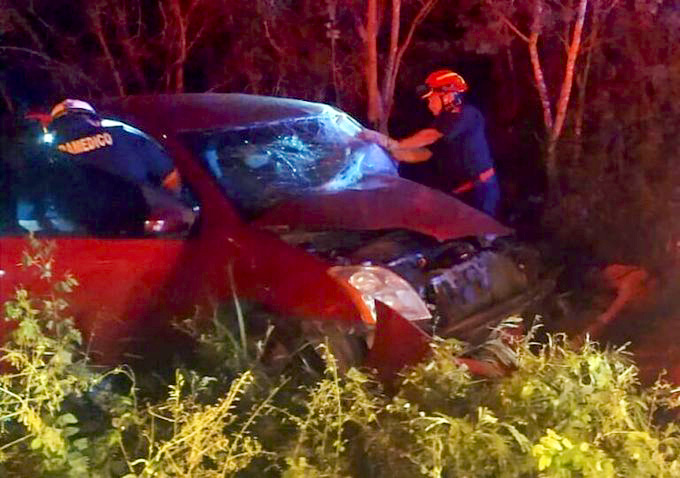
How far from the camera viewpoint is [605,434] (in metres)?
3.15

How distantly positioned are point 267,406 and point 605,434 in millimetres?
1114

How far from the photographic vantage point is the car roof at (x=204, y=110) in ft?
17.0

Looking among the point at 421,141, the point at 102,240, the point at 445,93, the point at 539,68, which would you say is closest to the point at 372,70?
the point at 539,68

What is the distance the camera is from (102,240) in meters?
4.84

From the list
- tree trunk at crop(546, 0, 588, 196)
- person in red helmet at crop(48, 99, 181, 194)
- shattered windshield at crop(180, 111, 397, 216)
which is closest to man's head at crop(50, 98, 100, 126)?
person in red helmet at crop(48, 99, 181, 194)

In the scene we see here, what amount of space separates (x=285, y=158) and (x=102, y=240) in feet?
3.63

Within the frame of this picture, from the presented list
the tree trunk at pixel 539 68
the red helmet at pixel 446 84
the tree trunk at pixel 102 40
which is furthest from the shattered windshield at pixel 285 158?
the tree trunk at pixel 102 40

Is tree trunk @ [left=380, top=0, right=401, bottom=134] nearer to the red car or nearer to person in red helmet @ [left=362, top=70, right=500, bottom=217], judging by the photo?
person in red helmet @ [left=362, top=70, right=500, bottom=217]

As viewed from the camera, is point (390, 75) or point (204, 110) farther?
point (390, 75)

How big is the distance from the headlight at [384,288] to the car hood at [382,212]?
1.15 ft

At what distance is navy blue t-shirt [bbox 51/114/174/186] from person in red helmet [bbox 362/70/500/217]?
1.81m

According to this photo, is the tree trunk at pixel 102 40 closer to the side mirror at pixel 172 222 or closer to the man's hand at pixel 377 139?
the man's hand at pixel 377 139

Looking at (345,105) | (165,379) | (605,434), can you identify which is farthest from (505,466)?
(345,105)

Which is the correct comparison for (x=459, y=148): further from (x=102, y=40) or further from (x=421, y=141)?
(x=102, y=40)
